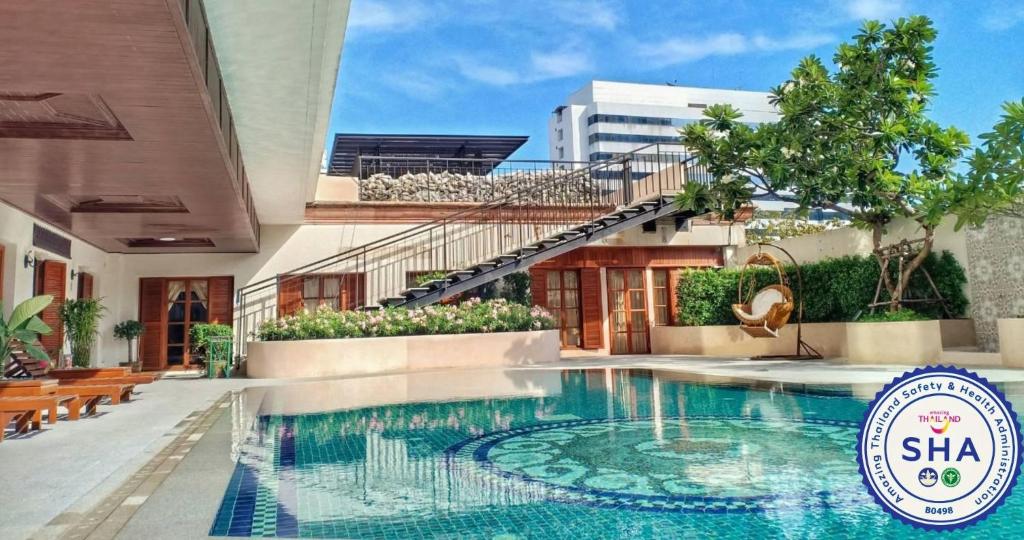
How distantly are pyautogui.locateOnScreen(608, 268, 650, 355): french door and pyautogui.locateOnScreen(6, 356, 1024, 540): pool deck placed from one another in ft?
19.9

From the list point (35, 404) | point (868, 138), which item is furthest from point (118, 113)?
point (868, 138)

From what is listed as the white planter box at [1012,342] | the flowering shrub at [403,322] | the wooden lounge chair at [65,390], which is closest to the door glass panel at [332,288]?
the flowering shrub at [403,322]

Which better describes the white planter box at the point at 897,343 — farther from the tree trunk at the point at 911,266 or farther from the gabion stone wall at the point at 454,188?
the gabion stone wall at the point at 454,188

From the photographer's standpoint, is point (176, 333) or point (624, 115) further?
point (624, 115)

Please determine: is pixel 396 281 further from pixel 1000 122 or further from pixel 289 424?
pixel 1000 122

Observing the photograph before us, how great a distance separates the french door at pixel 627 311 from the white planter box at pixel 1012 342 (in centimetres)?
696

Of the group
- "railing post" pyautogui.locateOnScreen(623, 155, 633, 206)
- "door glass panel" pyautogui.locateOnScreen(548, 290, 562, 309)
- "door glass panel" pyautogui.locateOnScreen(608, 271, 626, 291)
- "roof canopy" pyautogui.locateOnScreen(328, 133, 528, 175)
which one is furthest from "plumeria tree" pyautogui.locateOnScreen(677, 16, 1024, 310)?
"roof canopy" pyautogui.locateOnScreen(328, 133, 528, 175)

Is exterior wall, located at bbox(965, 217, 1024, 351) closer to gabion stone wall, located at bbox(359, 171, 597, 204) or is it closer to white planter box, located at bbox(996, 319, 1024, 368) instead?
white planter box, located at bbox(996, 319, 1024, 368)

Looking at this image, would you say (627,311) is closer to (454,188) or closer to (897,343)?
(454,188)

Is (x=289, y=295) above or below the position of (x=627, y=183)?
below

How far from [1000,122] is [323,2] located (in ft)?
16.0

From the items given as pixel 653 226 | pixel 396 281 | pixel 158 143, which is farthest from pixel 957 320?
pixel 158 143

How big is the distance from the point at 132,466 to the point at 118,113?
2.59 metres

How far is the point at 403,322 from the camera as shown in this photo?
36.4 ft
